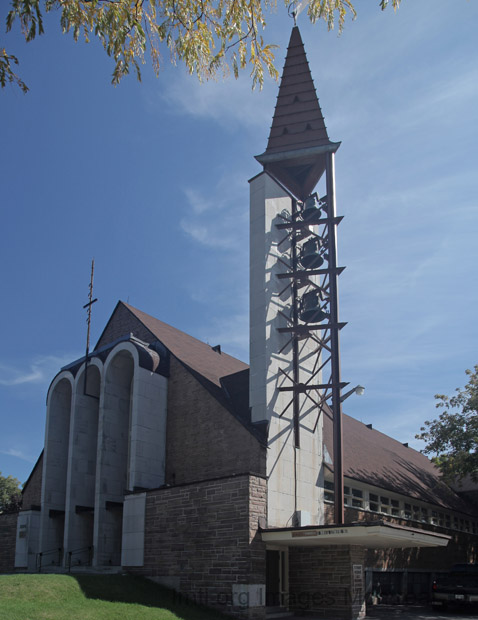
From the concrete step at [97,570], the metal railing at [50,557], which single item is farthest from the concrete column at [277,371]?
the metal railing at [50,557]

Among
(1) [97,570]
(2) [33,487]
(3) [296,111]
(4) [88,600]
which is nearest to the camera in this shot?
(4) [88,600]

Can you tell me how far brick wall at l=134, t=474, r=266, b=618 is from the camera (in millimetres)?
18312

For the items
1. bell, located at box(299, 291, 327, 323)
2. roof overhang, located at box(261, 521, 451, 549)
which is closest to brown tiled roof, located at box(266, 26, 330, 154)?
bell, located at box(299, 291, 327, 323)

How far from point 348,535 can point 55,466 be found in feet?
50.8

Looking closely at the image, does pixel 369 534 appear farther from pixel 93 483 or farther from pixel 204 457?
pixel 93 483

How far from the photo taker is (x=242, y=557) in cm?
1823

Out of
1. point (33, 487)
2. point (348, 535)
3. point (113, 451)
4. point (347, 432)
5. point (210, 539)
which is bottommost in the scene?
point (210, 539)

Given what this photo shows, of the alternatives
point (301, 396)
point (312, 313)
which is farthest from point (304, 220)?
point (301, 396)

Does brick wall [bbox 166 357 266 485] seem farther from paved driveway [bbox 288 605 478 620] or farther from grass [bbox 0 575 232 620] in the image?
paved driveway [bbox 288 605 478 620]

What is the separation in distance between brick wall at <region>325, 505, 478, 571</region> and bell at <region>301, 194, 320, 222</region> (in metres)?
11.3

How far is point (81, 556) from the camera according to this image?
83.4 ft

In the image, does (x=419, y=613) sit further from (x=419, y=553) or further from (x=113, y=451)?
(x=113, y=451)

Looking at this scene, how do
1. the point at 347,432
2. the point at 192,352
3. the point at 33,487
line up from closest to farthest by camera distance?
the point at 192,352
the point at 33,487
the point at 347,432

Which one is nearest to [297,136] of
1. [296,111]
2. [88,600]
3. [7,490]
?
[296,111]
